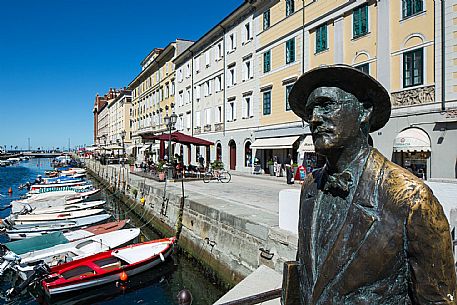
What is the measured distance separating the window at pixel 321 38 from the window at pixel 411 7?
5.16 metres

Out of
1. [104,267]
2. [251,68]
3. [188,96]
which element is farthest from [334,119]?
[188,96]

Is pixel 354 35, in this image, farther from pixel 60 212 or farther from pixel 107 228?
pixel 60 212

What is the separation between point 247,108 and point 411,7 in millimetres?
14994

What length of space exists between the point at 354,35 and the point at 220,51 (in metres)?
16.5

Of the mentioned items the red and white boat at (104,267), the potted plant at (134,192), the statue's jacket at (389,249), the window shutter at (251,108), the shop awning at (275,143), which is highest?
the window shutter at (251,108)

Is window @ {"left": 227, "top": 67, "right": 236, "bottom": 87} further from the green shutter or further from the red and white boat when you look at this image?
the red and white boat

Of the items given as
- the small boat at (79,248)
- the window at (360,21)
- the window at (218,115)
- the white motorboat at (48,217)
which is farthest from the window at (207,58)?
the small boat at (79,248)

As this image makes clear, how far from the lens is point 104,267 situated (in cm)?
1083

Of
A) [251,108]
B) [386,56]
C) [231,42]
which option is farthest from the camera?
[231,42]

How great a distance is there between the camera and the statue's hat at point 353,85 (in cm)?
138

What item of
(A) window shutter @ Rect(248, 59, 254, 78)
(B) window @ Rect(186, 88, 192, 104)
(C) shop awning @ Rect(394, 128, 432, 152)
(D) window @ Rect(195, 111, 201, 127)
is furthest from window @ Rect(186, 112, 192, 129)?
(C) shop awning @ Rect(394, 128, 432, 152)

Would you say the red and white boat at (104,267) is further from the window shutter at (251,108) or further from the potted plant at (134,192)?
the window shutter at (251,108)

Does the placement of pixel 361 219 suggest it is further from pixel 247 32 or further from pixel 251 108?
pixel 247 32

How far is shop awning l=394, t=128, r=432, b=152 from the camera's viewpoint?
13.9m
